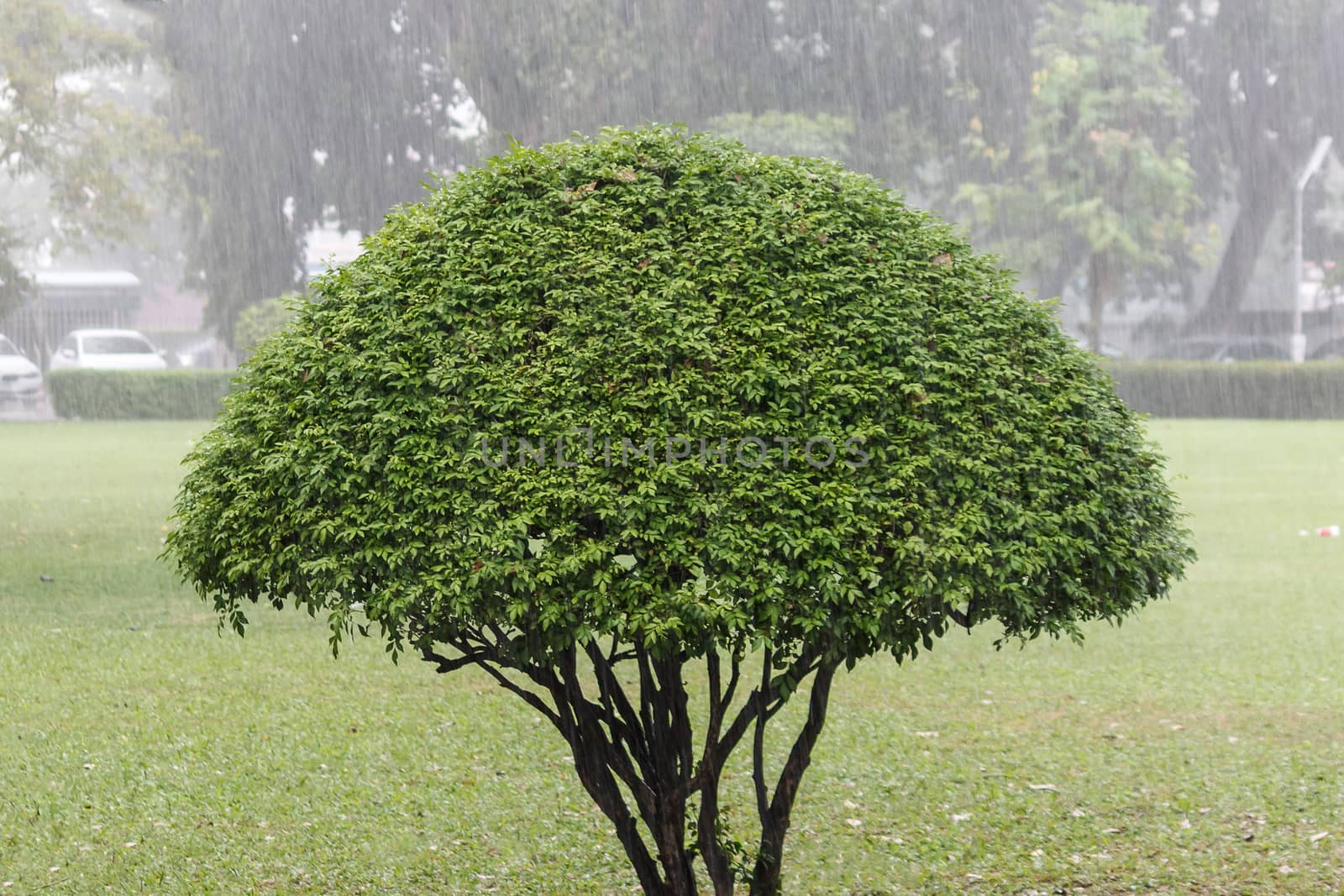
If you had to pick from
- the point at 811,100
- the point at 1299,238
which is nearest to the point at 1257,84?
the point at 1299,238

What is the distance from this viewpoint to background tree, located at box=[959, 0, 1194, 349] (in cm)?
3491

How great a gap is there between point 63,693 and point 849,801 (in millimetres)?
4363

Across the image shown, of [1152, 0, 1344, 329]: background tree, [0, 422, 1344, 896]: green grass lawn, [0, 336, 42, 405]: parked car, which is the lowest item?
[0, 422, 1344, 896]: green grass lawn

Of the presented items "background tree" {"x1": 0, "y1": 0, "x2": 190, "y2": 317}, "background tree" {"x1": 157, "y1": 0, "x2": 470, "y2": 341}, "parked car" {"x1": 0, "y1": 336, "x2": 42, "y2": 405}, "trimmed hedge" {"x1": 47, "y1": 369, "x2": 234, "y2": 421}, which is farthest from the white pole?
"parked car" {"x1": 0, "y1": 336, "x2": 42, "y2": 405}

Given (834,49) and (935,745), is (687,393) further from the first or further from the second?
(834,49)

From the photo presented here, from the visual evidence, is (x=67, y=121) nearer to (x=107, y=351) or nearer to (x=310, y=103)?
(x=310, y=103)

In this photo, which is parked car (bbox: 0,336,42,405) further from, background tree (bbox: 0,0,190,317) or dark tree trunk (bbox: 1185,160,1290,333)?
dark tree trunk (bbox: 1185,160,1290,333)

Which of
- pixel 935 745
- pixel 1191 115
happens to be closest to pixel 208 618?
pixel 935 745

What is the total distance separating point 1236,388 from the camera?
32.7 m

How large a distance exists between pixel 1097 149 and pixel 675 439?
34174 millimetres

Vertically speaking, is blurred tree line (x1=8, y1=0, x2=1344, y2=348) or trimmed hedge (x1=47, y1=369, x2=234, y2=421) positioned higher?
blurred tree line (x1=8, y1=0, x2=1344, y2=348)

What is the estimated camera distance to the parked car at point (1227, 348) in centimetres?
4006

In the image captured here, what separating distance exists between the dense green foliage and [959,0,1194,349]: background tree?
32.3 meters

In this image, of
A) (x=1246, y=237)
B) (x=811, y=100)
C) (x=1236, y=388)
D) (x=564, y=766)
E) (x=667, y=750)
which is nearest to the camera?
(x=667, y=750)
